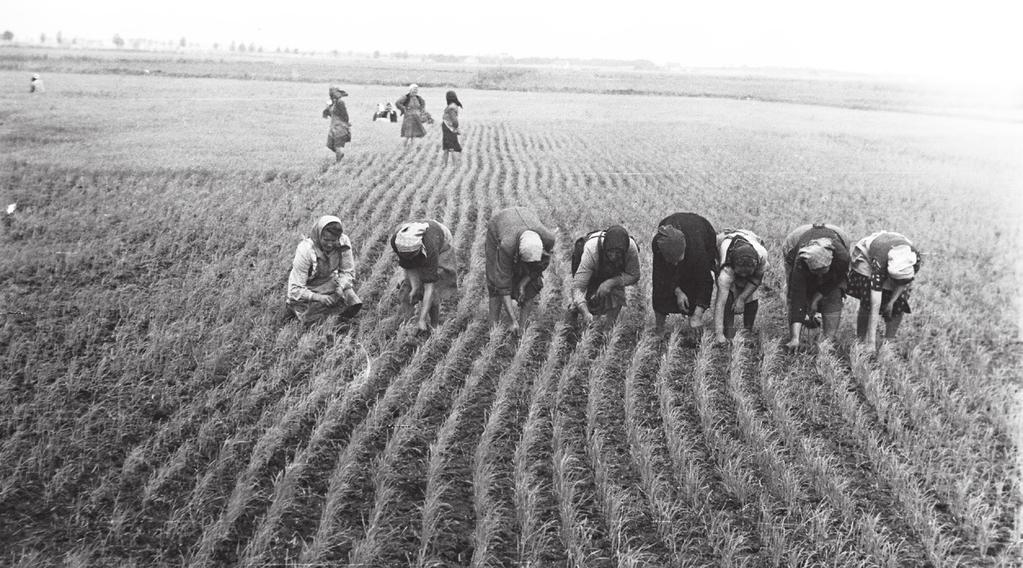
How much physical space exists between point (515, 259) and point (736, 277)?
1635mm

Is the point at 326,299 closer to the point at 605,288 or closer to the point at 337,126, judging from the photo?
the point at 605,288

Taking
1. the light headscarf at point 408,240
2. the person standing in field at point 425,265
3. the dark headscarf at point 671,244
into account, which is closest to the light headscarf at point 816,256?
the dark headscarf at point 671,244

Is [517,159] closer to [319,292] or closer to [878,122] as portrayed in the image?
[319,292]

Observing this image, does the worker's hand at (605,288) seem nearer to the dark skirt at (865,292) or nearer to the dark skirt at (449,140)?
the dark skirt at (865,292)

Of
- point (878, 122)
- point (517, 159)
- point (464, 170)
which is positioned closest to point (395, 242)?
point (464, 170)

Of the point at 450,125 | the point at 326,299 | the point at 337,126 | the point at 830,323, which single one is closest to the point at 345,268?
the point at 326,299

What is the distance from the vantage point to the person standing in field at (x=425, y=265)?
5.20 metres

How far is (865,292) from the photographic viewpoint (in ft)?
16.7

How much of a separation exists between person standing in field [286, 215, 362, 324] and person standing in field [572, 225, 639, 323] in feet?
5.78

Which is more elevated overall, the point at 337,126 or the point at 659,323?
the point at 337,126

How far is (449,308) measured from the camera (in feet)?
20.5

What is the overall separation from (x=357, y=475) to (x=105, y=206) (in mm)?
7329

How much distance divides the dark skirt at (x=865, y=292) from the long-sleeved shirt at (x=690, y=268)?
3.25 feet

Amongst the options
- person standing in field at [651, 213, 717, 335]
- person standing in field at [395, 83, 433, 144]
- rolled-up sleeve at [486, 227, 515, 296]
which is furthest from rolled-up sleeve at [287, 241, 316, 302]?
person standing in field at [395, 83, 433, 144]
